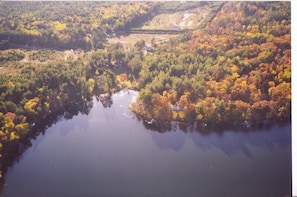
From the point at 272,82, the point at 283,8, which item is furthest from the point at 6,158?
the point at 283,8

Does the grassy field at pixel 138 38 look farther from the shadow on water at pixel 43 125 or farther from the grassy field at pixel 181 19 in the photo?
the shadow on water at pixel 43 125

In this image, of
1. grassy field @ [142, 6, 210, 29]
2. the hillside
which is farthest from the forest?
grassy field @ [142, 6, 210, 29]

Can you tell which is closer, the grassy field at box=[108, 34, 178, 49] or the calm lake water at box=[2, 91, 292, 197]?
the calm lake water at box=[2, 91, 292, 197]

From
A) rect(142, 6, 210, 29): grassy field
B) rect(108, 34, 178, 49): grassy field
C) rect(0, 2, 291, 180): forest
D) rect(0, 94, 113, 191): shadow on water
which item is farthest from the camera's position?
rect(142, 6, 210, 29): grassy field

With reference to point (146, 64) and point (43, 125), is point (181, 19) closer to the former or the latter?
point (146, 64)

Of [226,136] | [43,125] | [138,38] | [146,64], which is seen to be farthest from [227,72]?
[43,125]

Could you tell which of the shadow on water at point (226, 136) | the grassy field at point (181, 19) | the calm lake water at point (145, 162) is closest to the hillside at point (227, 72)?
the shadow on water at point (226, 136)

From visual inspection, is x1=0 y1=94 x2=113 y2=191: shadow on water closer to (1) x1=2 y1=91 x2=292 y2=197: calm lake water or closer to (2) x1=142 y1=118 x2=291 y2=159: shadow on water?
(1) x1=2 y1=91 x2=292 y2=197: calm lake water

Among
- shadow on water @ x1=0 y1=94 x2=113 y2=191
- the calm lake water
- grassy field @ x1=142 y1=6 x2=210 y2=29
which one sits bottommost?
the calm lake water

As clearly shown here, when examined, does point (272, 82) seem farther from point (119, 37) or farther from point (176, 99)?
point (119, 37)
